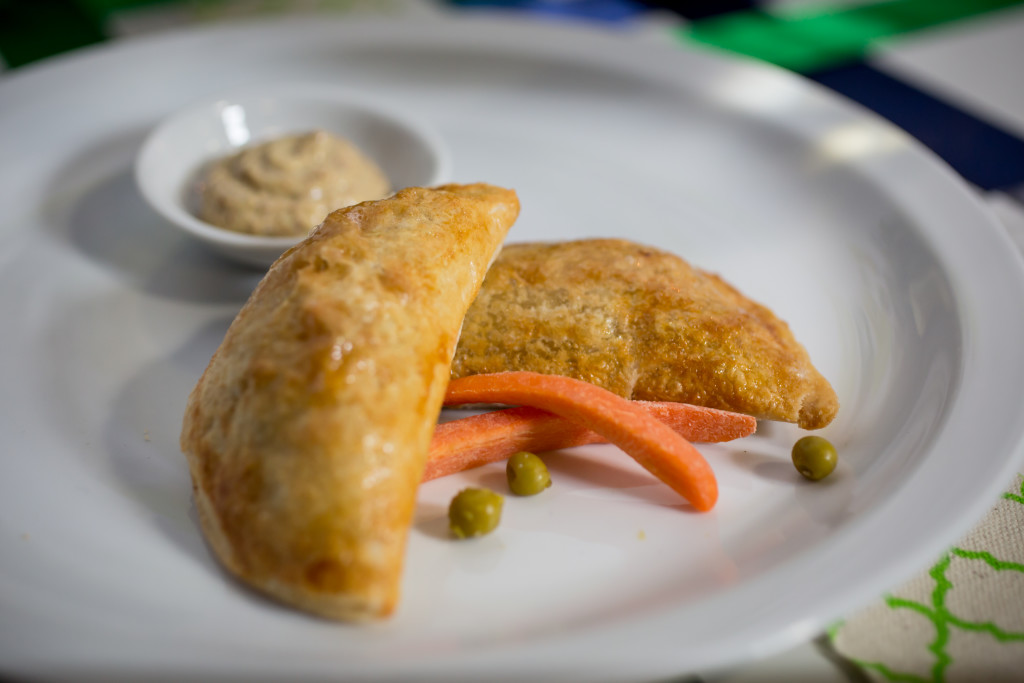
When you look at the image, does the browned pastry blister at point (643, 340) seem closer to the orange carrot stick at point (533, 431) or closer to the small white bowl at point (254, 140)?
the orange carrot stick at point (533, 431)

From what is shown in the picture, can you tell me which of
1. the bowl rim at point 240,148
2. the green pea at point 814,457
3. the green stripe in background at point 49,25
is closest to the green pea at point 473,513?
the green pea at point 814,457

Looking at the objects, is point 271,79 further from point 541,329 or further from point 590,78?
point 541,329

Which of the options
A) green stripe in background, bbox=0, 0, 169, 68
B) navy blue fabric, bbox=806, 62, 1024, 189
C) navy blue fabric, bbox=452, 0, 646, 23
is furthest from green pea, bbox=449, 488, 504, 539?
navy blue fabric, bbox=452, 0, 646, 23

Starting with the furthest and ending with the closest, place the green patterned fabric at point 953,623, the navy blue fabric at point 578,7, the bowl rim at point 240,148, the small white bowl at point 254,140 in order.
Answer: the navy blue fabric at point 578,7
the small white bowl at point 254,140
the bowl rim at point 240,148
the green patterned fabric at point 953,623

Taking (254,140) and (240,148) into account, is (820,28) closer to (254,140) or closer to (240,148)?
(254,140)

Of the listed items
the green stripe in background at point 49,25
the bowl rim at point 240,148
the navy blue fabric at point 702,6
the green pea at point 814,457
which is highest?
the navy blue fabric at point 702,6

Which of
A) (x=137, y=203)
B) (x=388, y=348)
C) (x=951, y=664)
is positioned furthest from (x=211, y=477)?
(x=137, y=203)
